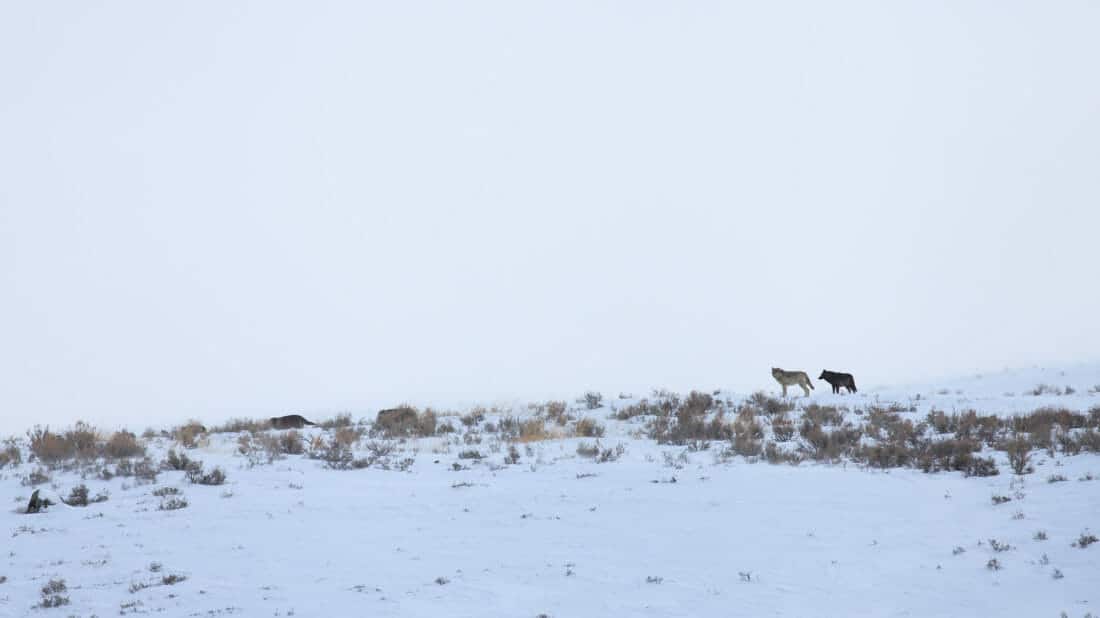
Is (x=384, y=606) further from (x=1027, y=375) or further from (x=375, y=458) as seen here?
(x=1027, y=375)

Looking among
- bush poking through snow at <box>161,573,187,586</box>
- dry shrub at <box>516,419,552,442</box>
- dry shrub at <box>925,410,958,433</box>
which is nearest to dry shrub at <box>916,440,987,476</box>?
dry shrub at <box>925,410,958,433</box>

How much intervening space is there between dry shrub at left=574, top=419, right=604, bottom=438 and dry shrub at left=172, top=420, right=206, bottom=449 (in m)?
7.46

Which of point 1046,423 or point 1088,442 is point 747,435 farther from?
point 1088,442

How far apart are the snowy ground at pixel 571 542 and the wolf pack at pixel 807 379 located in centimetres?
1120

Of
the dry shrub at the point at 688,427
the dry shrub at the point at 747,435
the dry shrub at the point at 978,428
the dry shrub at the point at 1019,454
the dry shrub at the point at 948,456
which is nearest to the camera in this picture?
the dry shrub at the point at 1019,454

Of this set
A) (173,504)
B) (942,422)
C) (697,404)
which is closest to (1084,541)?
(942,422)

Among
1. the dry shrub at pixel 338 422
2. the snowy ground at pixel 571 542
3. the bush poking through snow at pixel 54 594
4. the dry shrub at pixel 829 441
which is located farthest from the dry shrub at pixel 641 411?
the bush poking through snow at pixel 54 594

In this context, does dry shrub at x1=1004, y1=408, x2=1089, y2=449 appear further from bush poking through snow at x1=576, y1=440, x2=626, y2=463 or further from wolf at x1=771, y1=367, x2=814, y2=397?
wolf at x1=771, y1=367, x2=814, y2=397

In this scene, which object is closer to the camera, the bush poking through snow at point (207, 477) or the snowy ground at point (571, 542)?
the snowy ground at point (571, 542)

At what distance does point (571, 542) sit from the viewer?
1002 centimetres

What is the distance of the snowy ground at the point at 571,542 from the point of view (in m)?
8.07

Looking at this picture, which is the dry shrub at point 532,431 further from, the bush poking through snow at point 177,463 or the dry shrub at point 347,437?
the bush poking through snow at point 177,463

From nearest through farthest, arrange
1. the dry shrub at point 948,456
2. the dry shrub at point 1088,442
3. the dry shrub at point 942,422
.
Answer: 1. the dry shrub at point 948,456
2. the dry shrub at point 1088,442
3. the dry shrub at point 942,422

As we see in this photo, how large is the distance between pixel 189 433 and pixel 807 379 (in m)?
16.1
